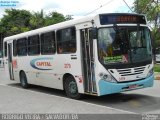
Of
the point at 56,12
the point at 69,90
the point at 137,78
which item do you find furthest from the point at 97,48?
the point at 56,12

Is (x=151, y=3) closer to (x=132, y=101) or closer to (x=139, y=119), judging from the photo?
(x=132, y=101)

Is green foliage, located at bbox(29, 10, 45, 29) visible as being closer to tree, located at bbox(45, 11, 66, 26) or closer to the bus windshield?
tree, located at bbox(45, 11, 66, 26)

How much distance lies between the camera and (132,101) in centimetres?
1237

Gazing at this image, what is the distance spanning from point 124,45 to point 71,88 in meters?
2.63

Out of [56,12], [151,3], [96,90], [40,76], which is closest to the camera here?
[96,90]

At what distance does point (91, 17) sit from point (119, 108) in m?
3.02

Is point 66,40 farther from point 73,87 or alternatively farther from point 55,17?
point 55,17

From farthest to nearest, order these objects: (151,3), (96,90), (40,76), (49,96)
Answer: (151,3) → (40,76) → (49,96) → (96,90)

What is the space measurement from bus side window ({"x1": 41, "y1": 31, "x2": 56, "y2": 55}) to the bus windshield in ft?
10.7

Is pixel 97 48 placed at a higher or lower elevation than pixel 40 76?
higher

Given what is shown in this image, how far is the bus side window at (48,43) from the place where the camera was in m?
14.8

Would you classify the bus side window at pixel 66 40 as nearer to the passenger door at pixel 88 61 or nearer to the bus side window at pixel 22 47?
the passenger door at pixel 88 61

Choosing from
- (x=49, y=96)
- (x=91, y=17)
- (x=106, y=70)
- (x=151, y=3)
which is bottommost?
(x=49, y=96)

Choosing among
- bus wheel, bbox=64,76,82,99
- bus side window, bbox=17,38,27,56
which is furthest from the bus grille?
bus side window, bbox=17,38,27,56
